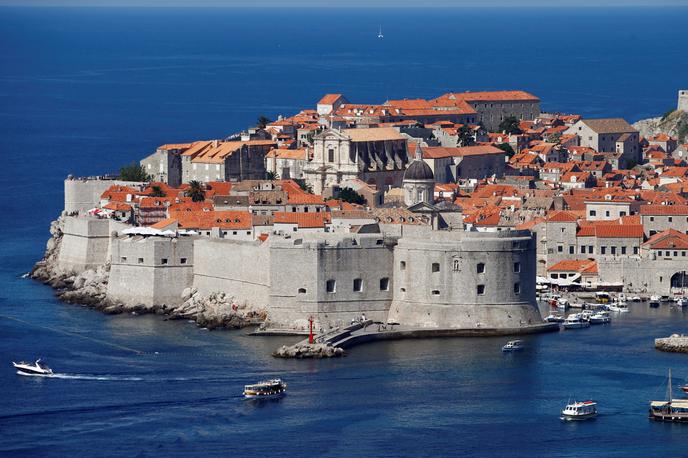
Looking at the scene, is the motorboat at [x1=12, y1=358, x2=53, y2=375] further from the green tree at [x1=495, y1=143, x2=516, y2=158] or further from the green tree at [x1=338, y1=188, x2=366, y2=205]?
the green tree at [x1=495, y1=143, x2=516, y2=158]

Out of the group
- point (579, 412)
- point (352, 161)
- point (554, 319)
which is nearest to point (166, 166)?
point (352, 161)

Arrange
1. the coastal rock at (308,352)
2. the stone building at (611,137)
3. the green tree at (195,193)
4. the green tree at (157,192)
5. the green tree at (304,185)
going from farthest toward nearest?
the stone building at (611,137) → the green tree at (304,185) → the green tree at (157,192) → the green tree at (195,193) → the coastal rock at (308,352)

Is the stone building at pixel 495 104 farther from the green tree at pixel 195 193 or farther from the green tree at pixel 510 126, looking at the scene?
the green tree at pixel 195 193

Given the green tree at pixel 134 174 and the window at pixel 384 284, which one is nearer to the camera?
the window at pixel 384 284

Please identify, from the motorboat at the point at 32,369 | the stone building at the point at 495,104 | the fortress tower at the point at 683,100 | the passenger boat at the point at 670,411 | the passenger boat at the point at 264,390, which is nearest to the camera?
the passenger boat at the point at 670,411

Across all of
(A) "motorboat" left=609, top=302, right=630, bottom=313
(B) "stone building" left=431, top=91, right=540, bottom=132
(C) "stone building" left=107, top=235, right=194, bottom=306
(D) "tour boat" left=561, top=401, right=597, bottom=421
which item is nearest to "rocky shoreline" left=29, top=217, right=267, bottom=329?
(C) "stone building" left=107, top=235, right=194, bottom=306

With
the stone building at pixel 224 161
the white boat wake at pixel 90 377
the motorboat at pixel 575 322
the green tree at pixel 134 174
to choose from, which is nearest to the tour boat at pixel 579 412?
the motorboat at pixel 575 322
